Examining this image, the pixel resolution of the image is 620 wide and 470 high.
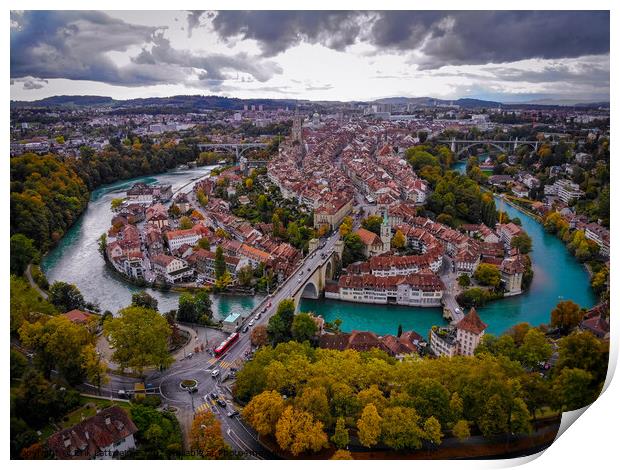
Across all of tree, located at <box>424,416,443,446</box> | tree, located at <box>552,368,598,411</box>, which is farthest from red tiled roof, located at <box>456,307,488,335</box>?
tree, located at <box>424,416,443,446</box>

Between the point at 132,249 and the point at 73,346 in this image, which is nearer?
the point at 73,346

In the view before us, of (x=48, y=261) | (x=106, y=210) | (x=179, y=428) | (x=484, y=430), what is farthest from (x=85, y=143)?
(x=484, y=430)

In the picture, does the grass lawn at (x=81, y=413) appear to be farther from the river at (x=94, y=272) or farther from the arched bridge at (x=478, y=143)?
the arched bridge at (x=478, y=143)

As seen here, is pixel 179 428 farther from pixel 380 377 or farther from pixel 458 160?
pixel 458 160

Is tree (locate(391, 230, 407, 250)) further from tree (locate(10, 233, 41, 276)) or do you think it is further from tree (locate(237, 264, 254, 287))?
tree (locate(10, 233, 41, 276))

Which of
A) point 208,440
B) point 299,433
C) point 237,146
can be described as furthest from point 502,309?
point 237,146

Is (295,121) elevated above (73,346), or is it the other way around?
(295,121)

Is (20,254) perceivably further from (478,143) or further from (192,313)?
(478,143)
